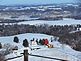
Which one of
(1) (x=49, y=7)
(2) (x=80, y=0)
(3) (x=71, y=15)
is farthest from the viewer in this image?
(1) (x=49, y=7)

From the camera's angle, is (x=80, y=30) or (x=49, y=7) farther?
(x=49, y=7)

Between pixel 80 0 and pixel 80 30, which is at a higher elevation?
pixel 80 0

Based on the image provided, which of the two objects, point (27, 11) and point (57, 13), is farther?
point (27, 11)

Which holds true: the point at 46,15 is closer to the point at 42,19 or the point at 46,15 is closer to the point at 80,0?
the point at 42,19

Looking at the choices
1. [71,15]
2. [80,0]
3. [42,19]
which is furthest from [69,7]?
[80,0]

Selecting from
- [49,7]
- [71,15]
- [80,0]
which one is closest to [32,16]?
[49,7]

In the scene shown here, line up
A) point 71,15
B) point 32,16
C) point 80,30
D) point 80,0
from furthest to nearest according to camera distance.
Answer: point 32,16, point 71,15, point 80,30, point 80,0

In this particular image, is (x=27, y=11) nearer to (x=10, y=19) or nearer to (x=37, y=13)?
(x=37, y=13)

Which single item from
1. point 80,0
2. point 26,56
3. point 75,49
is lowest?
point 75,49

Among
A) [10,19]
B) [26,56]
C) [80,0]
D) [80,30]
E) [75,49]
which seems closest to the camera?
[26,56]
